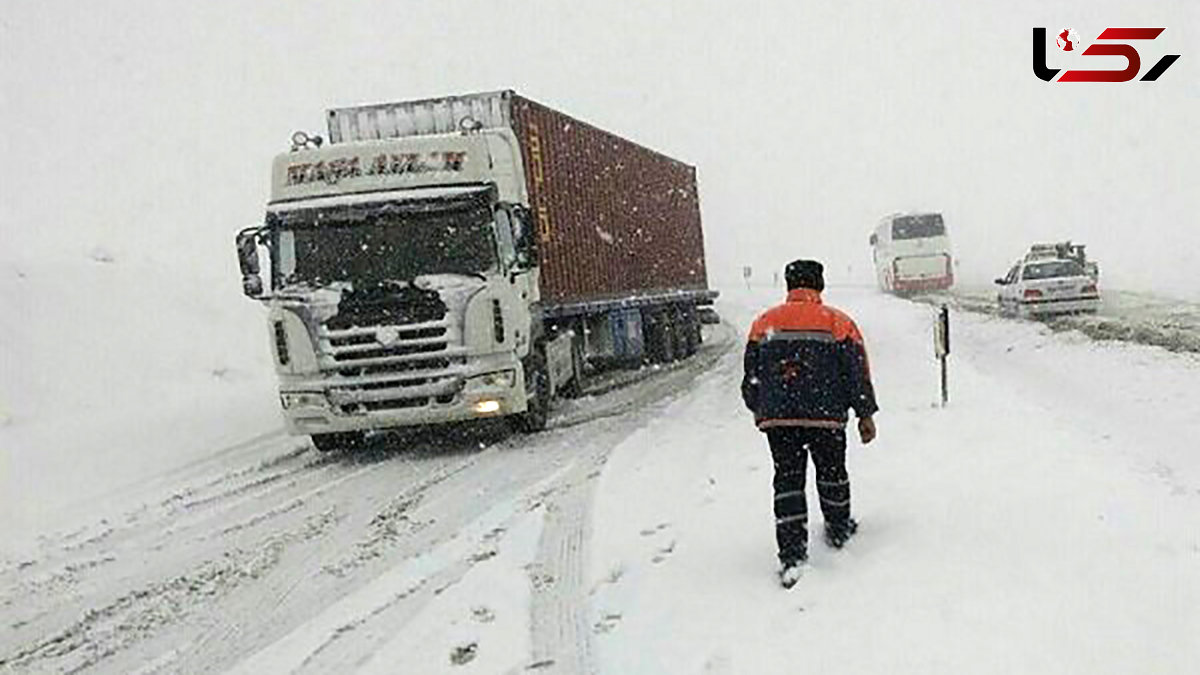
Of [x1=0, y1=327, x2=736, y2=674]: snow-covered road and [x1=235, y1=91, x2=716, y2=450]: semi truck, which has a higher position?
[x1=235, y1=91, x2=716, y2=450]: semi truck

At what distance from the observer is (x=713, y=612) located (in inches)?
220

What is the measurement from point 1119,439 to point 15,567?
9.16m

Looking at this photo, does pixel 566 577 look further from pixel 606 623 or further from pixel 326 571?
pixel 326 571

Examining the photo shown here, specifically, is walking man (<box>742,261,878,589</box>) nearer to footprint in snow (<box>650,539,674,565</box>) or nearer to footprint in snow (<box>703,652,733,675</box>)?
footprint in snow (<box>703,652,733,675</box>)

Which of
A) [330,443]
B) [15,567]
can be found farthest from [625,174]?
[15,567]

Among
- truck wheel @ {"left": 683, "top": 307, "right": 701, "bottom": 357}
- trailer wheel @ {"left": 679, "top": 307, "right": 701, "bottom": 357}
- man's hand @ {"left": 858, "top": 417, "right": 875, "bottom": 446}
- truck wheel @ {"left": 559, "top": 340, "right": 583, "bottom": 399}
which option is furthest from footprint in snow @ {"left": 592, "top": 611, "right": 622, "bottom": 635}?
truck wheel @ {"left": 683, "top": 307, "right": 701, "bottom": 357}

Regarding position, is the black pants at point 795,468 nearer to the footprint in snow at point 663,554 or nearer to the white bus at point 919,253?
the footprint in snow at point 663,554

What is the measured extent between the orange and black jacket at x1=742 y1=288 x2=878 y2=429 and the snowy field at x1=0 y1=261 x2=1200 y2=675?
874mm

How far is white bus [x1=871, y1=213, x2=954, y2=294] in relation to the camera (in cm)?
3847

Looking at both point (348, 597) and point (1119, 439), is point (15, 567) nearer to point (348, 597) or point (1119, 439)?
point (348, 597)

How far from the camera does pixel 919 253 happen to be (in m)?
38.5

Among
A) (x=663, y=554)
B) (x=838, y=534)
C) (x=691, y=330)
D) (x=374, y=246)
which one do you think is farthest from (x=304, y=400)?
(x=691, y=330)

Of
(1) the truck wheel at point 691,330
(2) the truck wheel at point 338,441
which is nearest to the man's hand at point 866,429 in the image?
(2) the truck wheel at point 338,441

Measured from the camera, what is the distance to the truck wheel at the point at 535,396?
1199cm
